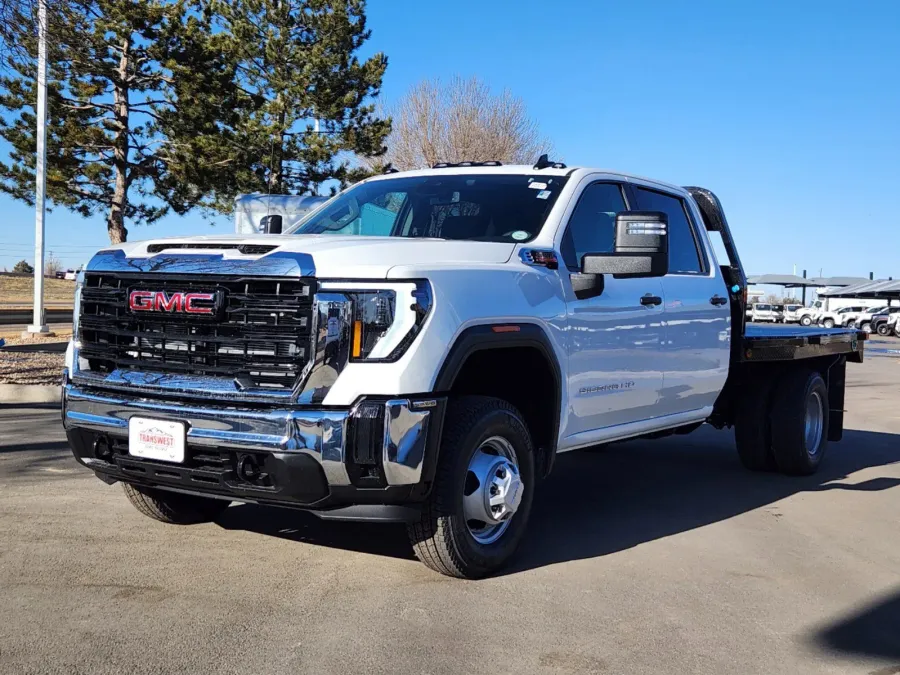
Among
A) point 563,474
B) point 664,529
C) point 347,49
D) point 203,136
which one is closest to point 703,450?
point 563,474

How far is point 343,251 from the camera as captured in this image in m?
3.96

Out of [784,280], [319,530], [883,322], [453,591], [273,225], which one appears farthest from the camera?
[784,280]

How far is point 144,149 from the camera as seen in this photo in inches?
1016

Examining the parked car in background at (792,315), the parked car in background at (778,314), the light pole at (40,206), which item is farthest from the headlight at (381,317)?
the parked car in background at (792,315)

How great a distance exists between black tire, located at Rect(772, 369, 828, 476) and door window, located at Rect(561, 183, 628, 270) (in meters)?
2.57

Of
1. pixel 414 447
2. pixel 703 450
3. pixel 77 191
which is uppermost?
pixel 77 191

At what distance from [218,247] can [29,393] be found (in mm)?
8109

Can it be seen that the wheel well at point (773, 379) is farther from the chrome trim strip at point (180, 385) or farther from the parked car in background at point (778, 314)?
Result: the parked car in background at point (778, 314)

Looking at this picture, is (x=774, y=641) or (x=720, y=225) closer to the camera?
(x=774, y=641)

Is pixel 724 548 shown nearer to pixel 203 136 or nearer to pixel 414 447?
pixel 414 447

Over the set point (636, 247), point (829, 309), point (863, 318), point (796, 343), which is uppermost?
point (636, 247)

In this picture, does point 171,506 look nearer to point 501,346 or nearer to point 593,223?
point 501,346

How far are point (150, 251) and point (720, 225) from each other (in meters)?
4.45

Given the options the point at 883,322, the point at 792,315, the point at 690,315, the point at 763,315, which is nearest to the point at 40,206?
the point at 690,315
